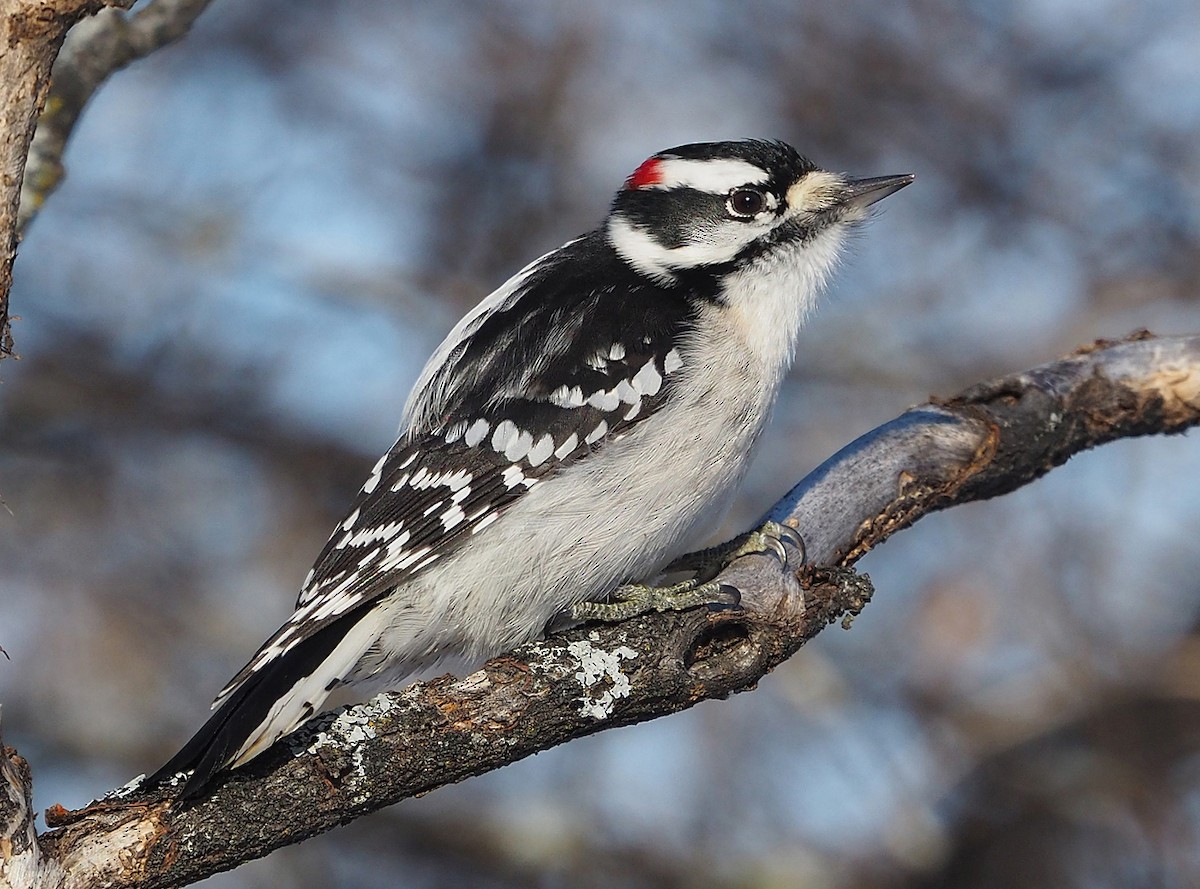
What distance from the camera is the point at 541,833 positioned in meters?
5.65

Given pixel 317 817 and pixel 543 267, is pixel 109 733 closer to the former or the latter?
pixel 543 267

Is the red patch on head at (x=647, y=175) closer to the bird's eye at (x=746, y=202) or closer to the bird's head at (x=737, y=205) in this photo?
the bird's head at (x=737, y=205)

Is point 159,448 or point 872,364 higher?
point 159,448

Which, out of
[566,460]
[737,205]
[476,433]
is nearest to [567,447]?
[566,460]

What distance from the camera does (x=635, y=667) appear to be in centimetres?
294

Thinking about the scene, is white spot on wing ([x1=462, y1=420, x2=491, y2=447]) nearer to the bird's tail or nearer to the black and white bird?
the black and white bird

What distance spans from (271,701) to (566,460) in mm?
1021

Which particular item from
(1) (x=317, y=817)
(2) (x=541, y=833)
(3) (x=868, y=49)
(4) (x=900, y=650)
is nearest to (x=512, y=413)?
(1) (x=317, y=817)

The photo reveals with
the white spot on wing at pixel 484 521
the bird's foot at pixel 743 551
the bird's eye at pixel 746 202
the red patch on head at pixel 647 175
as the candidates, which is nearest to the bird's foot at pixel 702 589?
the bird's foot at pixel 743 551

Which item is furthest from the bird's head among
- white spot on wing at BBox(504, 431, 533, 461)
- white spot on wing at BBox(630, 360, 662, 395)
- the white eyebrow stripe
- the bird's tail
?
the bird's tail

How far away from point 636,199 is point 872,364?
3044mm

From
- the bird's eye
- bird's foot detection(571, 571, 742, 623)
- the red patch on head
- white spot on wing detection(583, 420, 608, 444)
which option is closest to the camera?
bird's foot detection(571, 571, 742, 623)

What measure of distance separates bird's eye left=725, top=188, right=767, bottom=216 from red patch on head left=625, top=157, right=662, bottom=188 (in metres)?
0.28

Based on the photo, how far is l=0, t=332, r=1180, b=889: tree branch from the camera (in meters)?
2.53
